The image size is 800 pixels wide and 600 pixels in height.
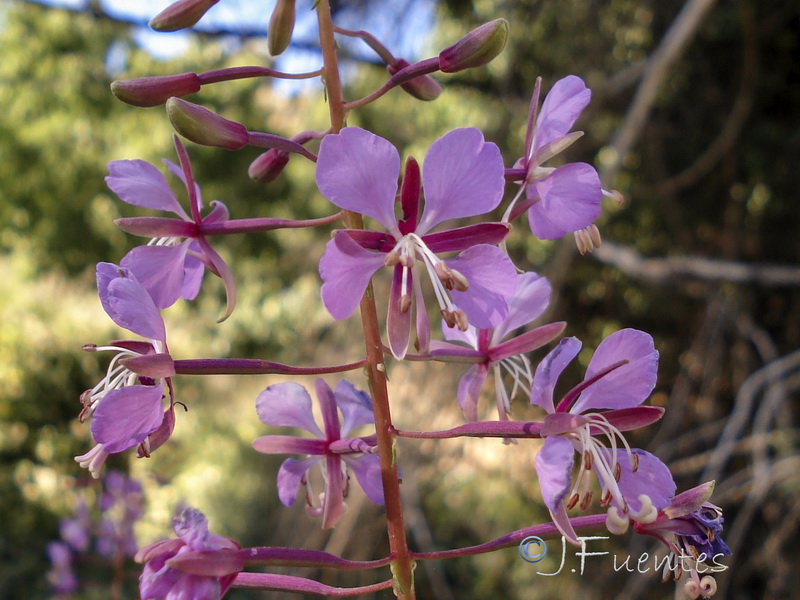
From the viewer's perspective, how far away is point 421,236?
2.98 ft

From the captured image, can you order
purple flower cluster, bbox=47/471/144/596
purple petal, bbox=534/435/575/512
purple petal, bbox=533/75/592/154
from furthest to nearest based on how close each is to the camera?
purple flower cluster, bbox=47/471/144/596
purple petal, bbox=533/75/592/154
purple petal, bbox=534/435/575/512

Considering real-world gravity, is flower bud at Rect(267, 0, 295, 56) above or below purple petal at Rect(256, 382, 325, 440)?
above

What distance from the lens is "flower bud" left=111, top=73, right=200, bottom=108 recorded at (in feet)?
3.31

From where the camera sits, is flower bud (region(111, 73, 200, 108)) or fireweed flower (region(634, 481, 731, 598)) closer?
fireweed flower (region(634, 481, 731, 598))

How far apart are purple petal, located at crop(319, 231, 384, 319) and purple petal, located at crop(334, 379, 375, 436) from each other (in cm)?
25

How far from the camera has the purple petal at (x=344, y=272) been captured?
0.83 metres

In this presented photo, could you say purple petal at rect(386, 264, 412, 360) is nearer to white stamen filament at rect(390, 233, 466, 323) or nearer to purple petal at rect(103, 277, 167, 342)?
white stamen filament at rect(390, 233, 466, 323)

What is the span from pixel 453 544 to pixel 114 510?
2756 mm

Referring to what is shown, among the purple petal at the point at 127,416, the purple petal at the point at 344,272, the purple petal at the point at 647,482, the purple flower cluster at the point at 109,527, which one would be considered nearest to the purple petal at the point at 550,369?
the purple petal at the point at 647,482

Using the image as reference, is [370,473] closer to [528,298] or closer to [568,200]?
[528,298]

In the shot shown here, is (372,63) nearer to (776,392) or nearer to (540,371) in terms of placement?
(776,392)

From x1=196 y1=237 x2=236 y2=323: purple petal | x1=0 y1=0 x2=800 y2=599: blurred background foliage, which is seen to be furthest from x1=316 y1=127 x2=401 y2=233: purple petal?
x1=0 y1=0 x2=800 y2=599: blurred background foliage

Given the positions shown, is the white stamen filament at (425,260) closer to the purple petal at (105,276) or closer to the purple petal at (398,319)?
the purple petal at (398,319)

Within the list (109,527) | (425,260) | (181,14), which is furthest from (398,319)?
(109,527)
